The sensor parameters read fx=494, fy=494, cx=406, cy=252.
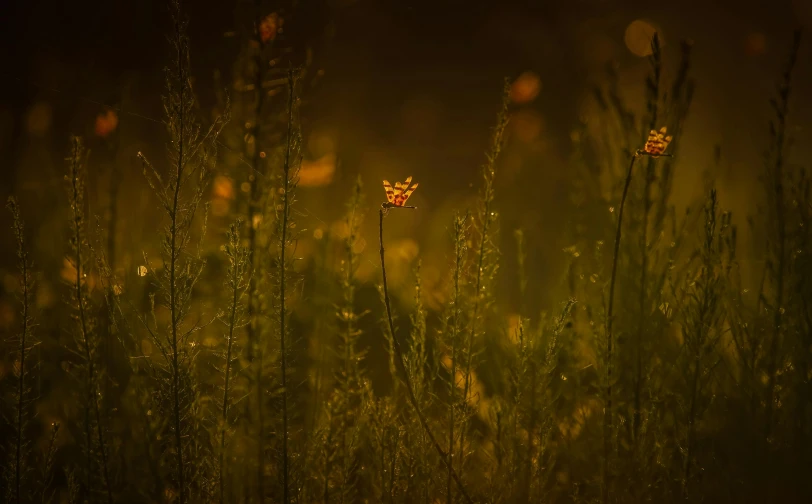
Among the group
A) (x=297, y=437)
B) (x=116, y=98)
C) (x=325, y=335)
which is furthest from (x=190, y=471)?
(x=116, y=98)

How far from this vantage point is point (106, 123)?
3.69 metres

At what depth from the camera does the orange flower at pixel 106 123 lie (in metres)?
3.67

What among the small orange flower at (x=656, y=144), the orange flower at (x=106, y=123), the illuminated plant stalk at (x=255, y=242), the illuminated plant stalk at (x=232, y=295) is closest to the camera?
the small orange flower at (x=656, y=144)

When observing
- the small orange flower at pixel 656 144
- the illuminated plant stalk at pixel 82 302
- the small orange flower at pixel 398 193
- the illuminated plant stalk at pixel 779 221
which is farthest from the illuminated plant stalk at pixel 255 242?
the illuminated plant stalk at pixel 779 221

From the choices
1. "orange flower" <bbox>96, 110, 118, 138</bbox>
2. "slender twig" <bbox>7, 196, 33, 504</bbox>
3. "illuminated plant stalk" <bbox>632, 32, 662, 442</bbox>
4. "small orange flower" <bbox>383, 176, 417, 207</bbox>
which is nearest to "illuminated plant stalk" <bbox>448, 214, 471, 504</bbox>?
"small orange flower" <bbox>383, 176, 417, 207</bbox>

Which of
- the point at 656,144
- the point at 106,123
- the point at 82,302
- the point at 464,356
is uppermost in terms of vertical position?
the point at 106,123

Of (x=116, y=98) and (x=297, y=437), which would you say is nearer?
(x=297, y=437)

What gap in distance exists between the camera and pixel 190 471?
289 cm

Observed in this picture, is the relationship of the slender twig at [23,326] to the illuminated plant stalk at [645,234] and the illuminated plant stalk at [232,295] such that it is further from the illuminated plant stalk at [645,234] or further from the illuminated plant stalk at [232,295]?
the illuminated plant stalk at [645,234]

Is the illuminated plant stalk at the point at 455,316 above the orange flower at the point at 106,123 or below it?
below

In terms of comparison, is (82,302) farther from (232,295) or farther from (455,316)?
(455,316)

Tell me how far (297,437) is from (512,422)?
1377 mm

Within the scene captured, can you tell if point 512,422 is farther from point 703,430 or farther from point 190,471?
point 190,471

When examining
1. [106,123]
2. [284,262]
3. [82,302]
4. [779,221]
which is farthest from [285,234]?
[779,221]
